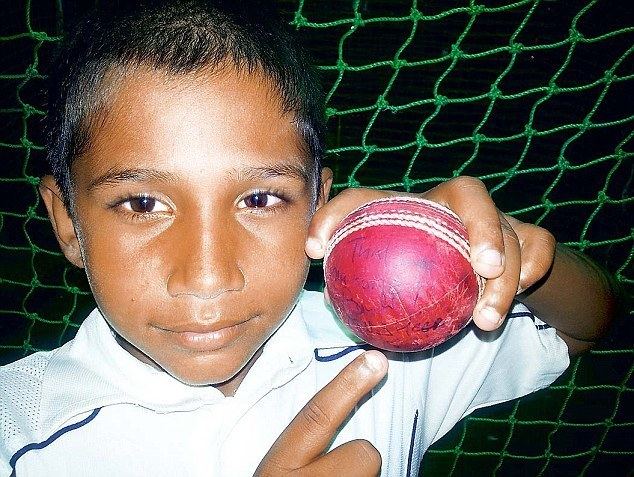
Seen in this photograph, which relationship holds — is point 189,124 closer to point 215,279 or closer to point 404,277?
point 215,279

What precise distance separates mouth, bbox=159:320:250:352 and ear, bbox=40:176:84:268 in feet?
0.75

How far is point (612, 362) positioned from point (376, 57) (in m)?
3.64

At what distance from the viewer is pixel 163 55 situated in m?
0.78

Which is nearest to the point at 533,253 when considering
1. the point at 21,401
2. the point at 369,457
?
the point at 369,457

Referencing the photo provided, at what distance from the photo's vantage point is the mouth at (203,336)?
2.54 feet

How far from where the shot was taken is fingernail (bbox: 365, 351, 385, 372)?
0.73 meters

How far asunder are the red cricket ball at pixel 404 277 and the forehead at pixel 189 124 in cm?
16

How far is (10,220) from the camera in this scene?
3092 millimetres

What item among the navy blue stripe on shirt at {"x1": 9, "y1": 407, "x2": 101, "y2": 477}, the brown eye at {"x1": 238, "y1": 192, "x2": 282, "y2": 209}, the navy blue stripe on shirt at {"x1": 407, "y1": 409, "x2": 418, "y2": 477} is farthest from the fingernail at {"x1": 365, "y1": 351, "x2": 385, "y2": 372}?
the navy blue stripe on shirt at {"x1": 9, "y1": 407, "x2": 101, "y2": 477}

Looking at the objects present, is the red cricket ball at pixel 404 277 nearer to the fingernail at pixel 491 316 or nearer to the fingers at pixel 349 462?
the fingernail at pixel 491 316

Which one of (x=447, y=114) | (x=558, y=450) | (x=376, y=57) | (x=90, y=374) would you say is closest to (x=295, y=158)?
(x=90, y=374)

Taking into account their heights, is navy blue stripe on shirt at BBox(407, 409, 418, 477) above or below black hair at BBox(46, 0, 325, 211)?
below

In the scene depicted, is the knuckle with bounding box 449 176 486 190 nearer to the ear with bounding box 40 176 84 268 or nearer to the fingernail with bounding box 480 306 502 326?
the fingernail with bounding box 480 306 502 326

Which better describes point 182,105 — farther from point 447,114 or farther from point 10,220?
point 447,114
